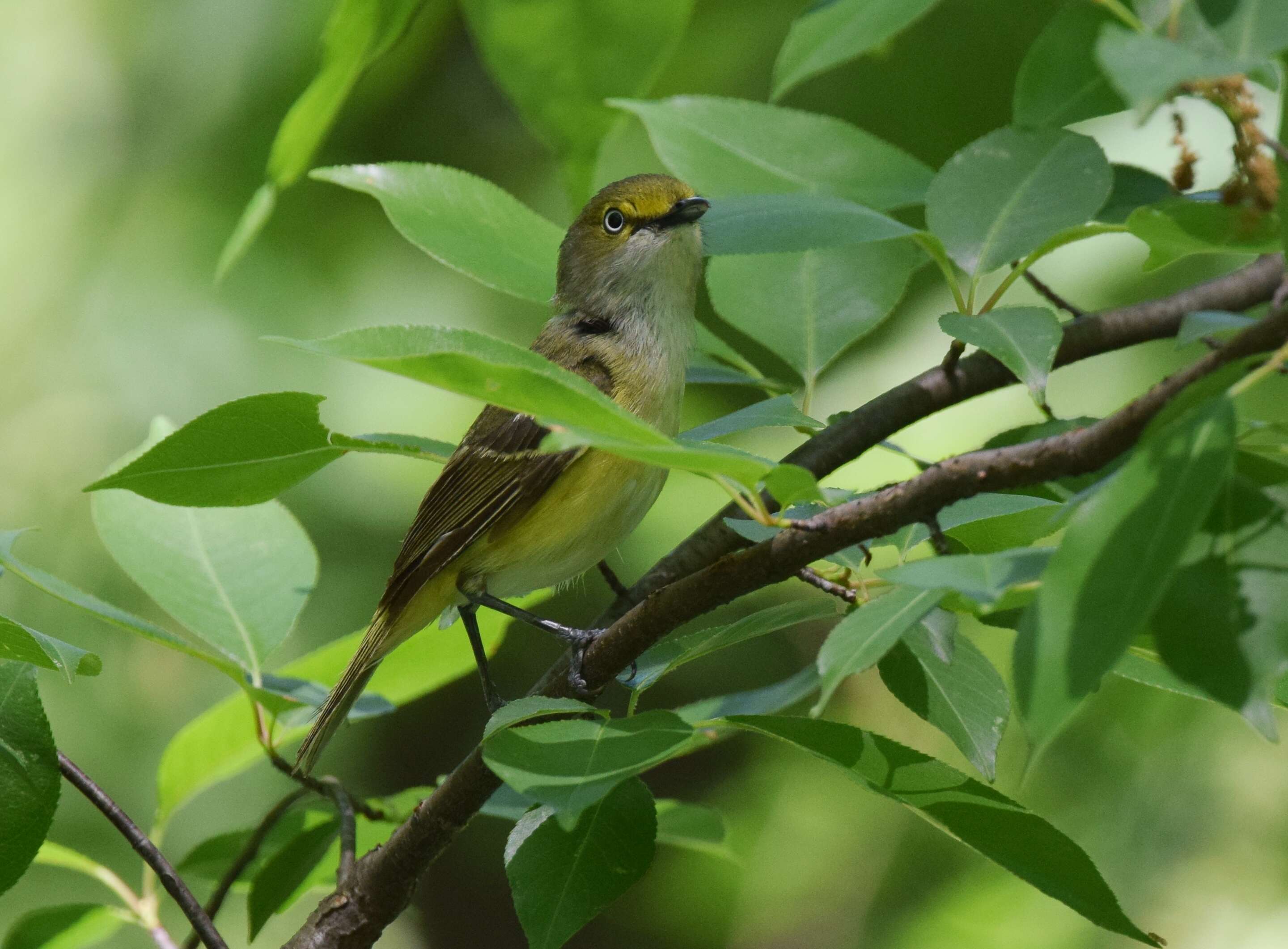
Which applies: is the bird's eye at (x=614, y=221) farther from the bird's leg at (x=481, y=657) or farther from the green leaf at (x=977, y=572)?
the green leaf at (x=977, y=572)

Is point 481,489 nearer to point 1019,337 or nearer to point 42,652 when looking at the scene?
point 42,652

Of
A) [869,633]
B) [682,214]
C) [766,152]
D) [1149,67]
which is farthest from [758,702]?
[682,214]

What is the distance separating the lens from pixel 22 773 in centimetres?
149

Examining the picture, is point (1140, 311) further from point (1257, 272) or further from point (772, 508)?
point (772, 508)

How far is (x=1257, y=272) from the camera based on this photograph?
4.68ft

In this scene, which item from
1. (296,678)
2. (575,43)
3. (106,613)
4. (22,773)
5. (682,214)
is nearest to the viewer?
(22,773)

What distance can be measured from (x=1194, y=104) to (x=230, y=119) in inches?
89.8

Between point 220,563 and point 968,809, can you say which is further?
point 220,563

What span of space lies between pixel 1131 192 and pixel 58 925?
1864mm

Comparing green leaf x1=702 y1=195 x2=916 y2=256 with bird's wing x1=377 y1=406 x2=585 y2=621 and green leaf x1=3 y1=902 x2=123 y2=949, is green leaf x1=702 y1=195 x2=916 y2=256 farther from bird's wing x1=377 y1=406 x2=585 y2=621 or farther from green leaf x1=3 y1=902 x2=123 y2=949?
green leaf x1=3 y1=902 x2=123 y2=949

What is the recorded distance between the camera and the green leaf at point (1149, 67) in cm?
73

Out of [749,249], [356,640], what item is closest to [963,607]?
[749,249]

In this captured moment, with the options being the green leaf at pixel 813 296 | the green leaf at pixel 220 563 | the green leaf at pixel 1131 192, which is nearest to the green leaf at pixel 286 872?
the green leaf at pixel 220 563

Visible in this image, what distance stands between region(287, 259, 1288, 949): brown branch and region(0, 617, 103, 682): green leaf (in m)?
0.43
